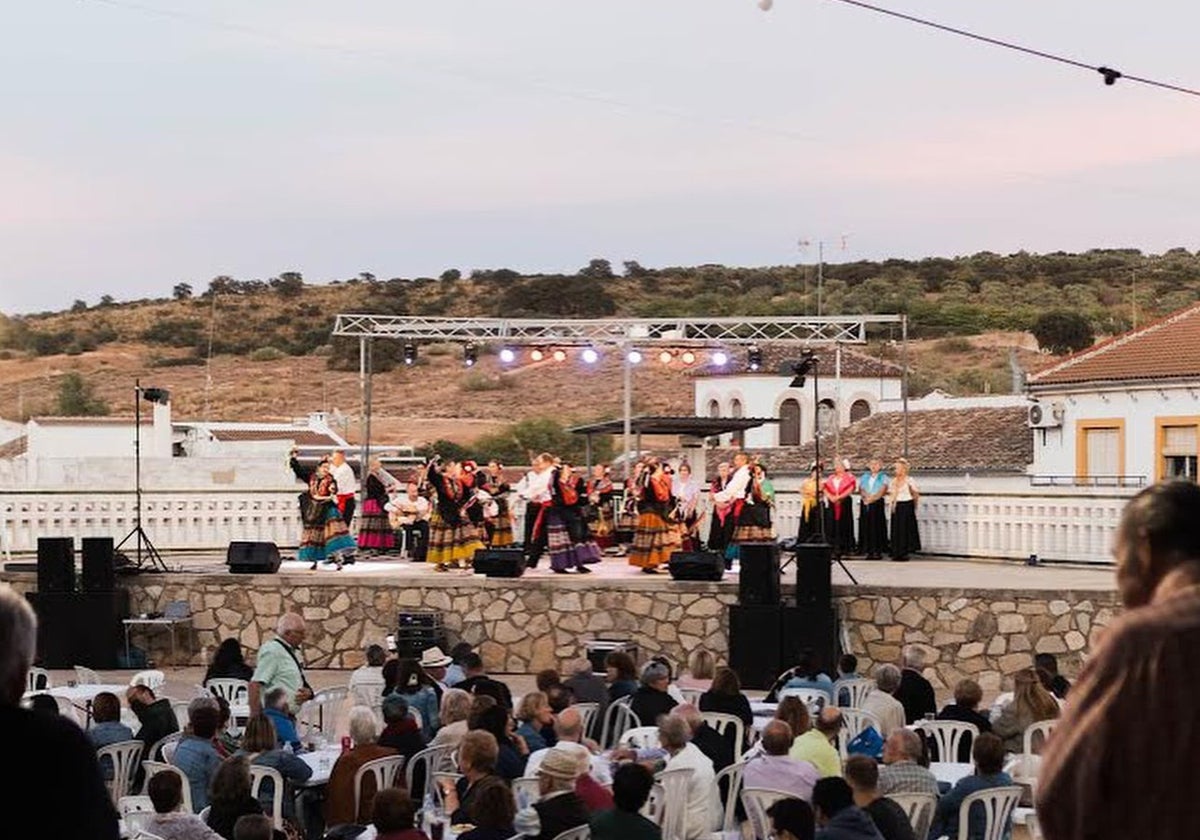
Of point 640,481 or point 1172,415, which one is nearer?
point 640,481

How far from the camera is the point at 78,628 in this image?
2044cm

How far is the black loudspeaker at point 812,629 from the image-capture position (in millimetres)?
19078

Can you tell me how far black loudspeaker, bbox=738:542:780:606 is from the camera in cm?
1909

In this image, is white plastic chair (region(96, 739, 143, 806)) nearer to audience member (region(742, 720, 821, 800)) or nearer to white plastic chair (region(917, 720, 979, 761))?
audience member (region(742, 720, 821, 800))

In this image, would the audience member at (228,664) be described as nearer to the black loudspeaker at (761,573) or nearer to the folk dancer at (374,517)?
the black loudspeaker at (761,573)

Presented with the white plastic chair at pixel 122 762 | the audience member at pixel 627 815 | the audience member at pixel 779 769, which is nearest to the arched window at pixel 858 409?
the white plastic chair at pixel 122 762

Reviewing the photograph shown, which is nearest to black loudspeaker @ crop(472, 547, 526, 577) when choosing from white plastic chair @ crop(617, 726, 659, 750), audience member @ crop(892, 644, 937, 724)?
audience member @ crop(892, 644, 937, 724)

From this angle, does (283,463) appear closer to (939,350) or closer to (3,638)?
(3,638)

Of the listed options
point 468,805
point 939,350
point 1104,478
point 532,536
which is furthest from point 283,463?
point 939,350

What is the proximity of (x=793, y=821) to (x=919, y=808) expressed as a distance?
79.5 inches

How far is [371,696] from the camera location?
14078 millimetres

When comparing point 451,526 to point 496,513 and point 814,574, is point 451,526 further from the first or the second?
point 814,574

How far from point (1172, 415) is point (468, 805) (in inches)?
913

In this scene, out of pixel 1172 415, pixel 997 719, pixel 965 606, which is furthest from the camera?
pixel 1172 415
